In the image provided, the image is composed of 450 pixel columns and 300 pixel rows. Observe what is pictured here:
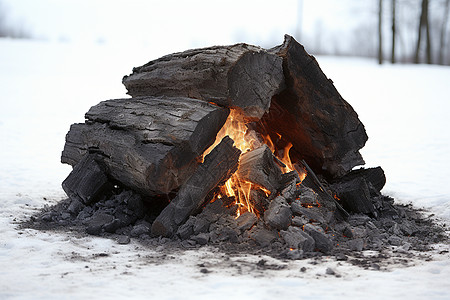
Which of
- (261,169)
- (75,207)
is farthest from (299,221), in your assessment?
(75,207)

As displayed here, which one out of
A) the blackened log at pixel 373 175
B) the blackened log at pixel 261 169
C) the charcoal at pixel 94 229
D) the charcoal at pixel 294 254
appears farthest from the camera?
the blackened log at pixel 373 175

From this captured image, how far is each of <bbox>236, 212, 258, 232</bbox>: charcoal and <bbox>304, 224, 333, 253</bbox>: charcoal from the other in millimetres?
560

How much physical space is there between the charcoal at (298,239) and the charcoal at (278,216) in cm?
9

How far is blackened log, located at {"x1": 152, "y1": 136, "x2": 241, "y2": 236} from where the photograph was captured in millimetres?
4629

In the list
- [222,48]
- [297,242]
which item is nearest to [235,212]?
[297,242]

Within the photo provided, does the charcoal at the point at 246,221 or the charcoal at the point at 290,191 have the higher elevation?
the charcoal at the point at 290,191

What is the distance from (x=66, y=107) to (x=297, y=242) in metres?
11.6

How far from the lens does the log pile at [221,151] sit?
14.8ft

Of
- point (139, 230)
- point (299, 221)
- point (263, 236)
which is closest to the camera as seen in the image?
point (263, 236)

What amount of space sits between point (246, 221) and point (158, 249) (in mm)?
935

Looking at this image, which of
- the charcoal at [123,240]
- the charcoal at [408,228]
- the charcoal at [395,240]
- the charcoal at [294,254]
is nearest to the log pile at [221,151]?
the charcoal at [294,254]

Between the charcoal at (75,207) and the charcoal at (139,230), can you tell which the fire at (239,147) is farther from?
the charcoal at (75,207)

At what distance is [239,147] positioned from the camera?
Answer: 5332 mm

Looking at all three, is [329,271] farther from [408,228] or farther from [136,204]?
[136,204]
